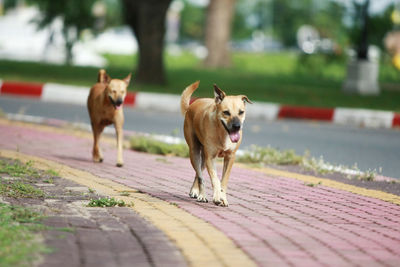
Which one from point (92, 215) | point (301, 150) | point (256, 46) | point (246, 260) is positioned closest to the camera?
point (246, 260)

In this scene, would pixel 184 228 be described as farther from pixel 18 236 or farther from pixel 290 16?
pixel 290 16

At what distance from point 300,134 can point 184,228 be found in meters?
7.88

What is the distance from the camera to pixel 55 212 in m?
5.53

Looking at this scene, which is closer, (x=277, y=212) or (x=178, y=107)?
(x=277, y=212)

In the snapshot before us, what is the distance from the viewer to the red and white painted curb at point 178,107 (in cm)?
1530

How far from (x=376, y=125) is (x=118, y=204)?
999 centimetres

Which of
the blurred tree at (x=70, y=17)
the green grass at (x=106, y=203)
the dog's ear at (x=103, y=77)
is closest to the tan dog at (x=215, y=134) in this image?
the green grass at (x=106, y=203)

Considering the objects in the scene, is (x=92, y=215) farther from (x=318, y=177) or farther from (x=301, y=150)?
(x=301, y=150)

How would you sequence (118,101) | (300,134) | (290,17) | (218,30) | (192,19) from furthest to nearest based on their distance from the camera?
(192,19)
(290,17)
(218,30)
(300,134)
(118,101)

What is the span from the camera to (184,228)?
5219 millimetres

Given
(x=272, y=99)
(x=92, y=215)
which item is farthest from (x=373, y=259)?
(x=272, y=99)

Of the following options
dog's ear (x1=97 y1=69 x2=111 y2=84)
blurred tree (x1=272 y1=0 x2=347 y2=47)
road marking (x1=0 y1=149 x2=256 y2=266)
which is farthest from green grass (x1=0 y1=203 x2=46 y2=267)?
blurred tree (x1=272 y1=0 x2=347 y2=47)

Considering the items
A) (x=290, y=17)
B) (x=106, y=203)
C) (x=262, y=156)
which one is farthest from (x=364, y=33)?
(x=290, y=17)

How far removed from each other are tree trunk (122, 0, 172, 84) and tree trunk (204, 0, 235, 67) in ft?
54.6
